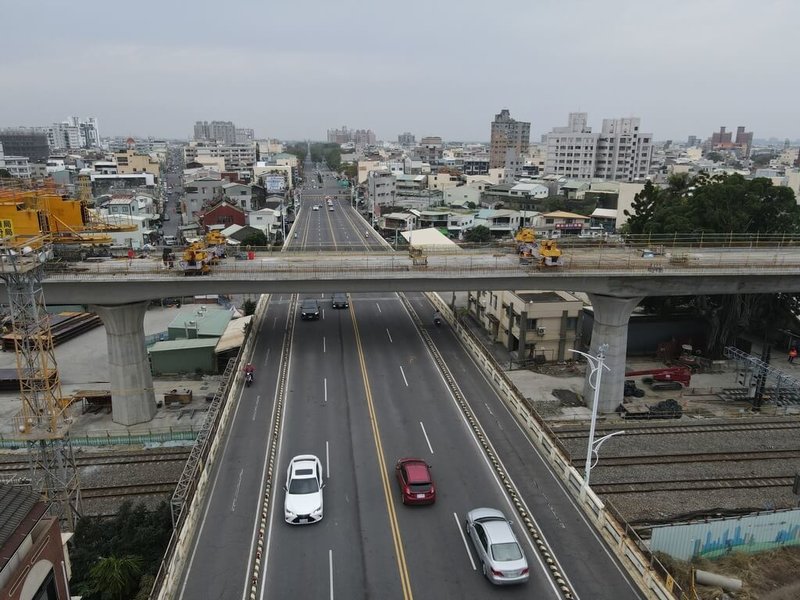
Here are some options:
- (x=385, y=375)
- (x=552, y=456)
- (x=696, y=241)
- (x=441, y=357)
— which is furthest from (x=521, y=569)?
(x=696, y=241)

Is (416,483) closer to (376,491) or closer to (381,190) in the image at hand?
(376,491)

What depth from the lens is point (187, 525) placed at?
68.4ft

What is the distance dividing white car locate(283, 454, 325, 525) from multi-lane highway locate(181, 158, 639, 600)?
17.4 inches

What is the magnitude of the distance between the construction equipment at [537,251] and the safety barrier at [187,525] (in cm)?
2091

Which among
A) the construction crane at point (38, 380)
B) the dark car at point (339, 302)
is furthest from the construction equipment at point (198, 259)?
the dark car at point (339, 302)

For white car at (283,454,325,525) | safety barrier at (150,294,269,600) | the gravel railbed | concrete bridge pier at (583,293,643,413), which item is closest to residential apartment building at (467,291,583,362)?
concrete bridge pier at (583,293,643,413)

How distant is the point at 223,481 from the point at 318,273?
15.1 meters

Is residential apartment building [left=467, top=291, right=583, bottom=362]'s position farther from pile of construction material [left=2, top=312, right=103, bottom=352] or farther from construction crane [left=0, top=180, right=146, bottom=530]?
pile of construction material [left=2, top=312, right=103, bottom=352]

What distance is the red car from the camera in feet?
75.7

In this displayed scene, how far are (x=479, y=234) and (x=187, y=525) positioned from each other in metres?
85.1

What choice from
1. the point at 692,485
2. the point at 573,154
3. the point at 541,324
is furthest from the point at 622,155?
the point at 692,485

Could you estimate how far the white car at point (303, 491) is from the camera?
21812mm

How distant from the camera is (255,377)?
3775 centimetres

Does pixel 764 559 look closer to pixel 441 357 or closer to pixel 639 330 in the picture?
pixel 441 357
